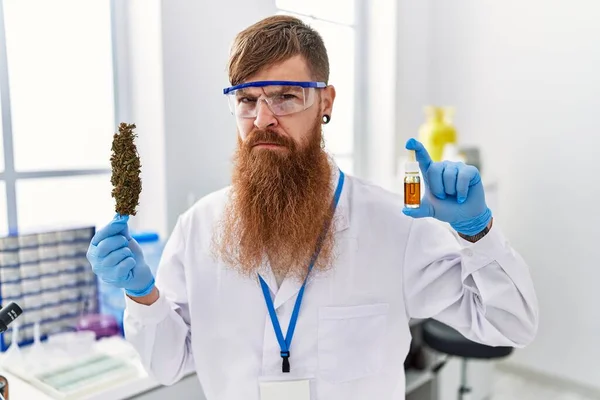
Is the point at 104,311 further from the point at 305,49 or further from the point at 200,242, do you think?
the point at 305,49

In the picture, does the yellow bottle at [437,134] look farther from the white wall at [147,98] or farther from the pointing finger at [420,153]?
the pointing finger at [420,153]

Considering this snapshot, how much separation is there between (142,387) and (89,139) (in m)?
1.11

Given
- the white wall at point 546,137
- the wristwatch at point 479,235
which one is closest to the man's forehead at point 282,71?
the wristwatch at point 479,235

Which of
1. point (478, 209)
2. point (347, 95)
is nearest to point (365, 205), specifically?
point (478, 209)

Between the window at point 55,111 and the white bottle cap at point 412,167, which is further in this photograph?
the window at point 55,111

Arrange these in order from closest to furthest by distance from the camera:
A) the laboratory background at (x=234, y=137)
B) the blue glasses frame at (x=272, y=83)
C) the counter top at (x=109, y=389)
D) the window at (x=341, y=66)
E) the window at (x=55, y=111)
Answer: the blue glasses frame at (x=272, y=83) → the counter top at (x=109, y=389) → the laboratory background at (x=234, y=137) → the window at (x=55, y=111) → the window at (x=341, y=66)

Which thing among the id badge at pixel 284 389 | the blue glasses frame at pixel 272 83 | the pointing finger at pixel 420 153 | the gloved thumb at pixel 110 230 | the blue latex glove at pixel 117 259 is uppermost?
the blue glasses frame at pixel 272 83

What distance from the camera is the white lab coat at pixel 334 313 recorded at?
1207mm

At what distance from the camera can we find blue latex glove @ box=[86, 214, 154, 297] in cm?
107

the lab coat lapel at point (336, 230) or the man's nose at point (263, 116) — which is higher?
the man's nose at point (263, 116)

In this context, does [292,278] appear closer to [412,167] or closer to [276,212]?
[276,212]

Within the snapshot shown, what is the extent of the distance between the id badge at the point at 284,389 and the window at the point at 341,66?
6.19 ft

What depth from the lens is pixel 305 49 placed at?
1.23 metres

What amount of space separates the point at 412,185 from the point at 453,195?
10 centimetres
